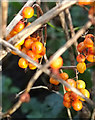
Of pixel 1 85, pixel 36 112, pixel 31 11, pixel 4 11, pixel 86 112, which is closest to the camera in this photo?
pixel 4 11

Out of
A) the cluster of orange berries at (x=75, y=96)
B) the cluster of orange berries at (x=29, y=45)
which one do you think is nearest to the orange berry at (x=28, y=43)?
the cluster of orange berries at (x=29, y=45)

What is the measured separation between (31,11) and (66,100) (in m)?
0.36

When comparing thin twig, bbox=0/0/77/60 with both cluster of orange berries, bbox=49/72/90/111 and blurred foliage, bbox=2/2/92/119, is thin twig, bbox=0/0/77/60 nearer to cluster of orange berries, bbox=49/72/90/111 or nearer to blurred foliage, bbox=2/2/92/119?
cluster of orange berries, bbox=49/72/90/111

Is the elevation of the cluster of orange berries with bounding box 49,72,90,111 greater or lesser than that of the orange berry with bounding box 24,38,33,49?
lesser

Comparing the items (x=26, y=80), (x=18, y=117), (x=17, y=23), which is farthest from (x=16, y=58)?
(x=17, y=23)

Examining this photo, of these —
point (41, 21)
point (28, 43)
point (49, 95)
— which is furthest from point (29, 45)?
point (49, 95)

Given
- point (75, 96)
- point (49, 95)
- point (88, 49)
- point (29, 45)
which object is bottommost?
point (49, 95)

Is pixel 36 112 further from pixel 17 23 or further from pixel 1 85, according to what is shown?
pixel 17 23

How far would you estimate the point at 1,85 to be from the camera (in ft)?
5.41

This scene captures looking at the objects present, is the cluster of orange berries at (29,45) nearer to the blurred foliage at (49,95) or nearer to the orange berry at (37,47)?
the orange berry at (37,47)

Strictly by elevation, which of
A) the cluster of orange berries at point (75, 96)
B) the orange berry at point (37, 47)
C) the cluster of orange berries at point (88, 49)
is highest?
the orange berry at point (37, 47)

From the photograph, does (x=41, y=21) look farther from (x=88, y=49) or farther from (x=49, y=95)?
(x=49, y=95)

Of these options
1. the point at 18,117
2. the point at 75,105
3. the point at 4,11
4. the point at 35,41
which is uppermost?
the point at 4,11

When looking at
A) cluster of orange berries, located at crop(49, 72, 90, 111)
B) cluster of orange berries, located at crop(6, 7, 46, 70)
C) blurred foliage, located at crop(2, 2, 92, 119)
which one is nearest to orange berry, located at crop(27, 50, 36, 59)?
cluster of orange berries, located at crop(6, 7, 46, 70)
